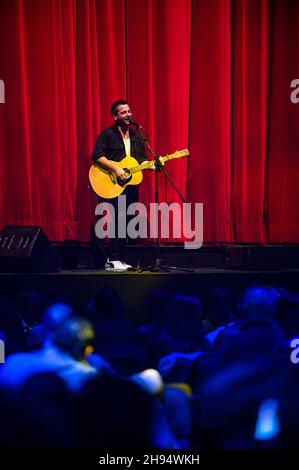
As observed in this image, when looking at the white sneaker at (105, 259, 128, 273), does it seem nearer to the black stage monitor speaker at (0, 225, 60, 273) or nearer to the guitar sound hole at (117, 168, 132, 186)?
the black stage monitor speaker at (0, 225, 60, 273)

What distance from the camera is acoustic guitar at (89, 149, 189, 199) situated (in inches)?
208

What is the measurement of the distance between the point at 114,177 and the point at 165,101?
59.7 inches

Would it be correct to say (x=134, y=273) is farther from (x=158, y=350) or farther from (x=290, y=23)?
(x=290, y=23)

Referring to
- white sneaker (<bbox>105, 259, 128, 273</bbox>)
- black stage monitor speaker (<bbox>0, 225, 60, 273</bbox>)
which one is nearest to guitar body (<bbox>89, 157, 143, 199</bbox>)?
white sneaker (<bbox>105, 259, 128, 273</bbox>)

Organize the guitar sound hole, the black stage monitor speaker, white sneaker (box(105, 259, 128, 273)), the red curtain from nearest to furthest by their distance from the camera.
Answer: the black stage monitor speaker, white sneaker (box(105, 259, 128, 273)), the guitar sound hole, the red curtain

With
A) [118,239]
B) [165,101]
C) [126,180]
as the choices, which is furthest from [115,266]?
[165,101]

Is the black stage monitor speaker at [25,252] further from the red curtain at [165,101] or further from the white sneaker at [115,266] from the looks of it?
the red curtain at [165,101]

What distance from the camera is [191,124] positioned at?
6.45 metres

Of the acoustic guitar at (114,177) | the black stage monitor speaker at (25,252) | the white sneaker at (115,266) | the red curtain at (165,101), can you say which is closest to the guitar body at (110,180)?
the acoustic guitar at (114,177)

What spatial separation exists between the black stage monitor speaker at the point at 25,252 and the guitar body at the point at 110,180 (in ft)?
2.33

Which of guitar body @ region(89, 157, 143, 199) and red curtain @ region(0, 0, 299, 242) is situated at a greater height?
red curtain @ region(0, 0, 299, 242)

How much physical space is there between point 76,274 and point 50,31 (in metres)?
2.93

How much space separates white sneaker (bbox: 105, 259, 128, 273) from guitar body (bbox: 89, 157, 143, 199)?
58 centimetres

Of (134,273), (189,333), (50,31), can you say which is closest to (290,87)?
(50,31)
